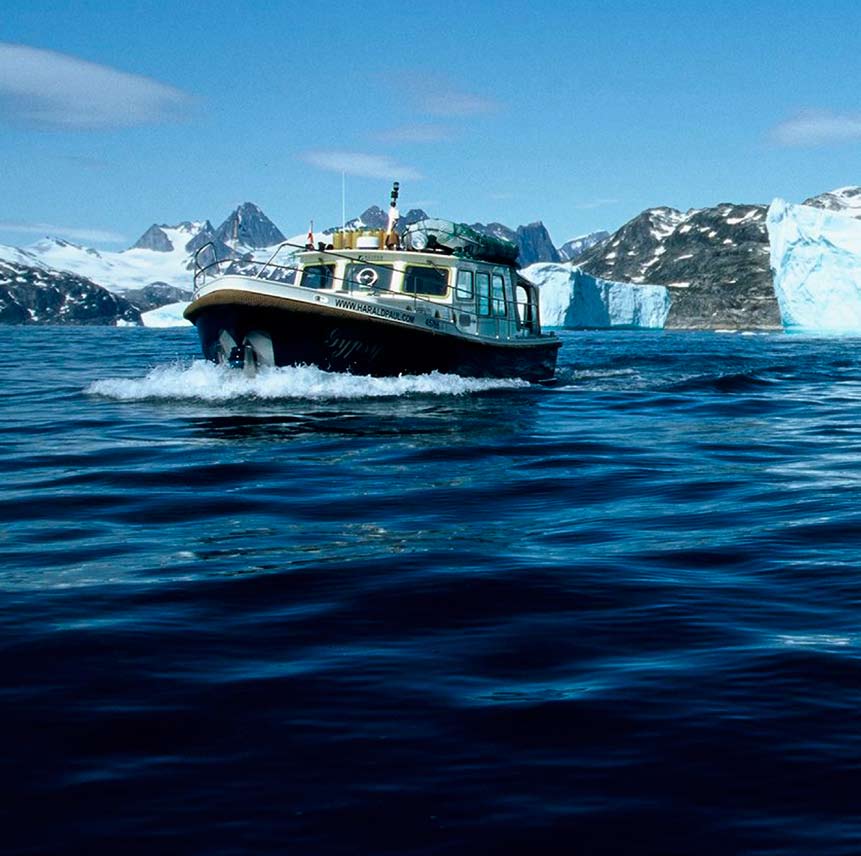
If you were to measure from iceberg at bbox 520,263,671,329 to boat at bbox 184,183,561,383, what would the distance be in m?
70.2

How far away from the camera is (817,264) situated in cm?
7231

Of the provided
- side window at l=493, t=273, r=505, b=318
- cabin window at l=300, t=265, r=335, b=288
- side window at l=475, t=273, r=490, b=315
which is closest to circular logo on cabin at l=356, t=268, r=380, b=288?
cabin window at l=300, t=265, r=335, b=288

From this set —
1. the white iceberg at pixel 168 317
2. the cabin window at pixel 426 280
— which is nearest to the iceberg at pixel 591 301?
the white iceberg at pixel 168 317

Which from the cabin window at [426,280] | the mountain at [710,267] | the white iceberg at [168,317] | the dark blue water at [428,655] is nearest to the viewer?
the dark blue water at [428,655]

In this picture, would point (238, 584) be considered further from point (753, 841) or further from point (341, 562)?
point (753, 841)

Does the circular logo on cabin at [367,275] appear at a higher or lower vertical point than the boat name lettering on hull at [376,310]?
higher

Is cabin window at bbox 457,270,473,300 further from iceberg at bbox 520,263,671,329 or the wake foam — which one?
iceberg at bbox 520,263,671,329

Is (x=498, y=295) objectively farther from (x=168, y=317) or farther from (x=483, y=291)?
(x=168, y=317)

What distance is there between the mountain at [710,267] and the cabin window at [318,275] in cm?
10815

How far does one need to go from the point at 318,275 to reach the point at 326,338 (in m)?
2.92

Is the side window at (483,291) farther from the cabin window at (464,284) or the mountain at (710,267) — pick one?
the mountain at (710,267)

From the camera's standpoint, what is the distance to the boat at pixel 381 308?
17531 millimetres

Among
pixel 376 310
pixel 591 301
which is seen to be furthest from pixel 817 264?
pixel 376 310

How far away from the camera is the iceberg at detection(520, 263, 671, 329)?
9488 centimetres
